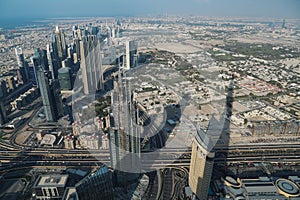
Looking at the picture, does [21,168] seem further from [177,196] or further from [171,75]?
[171,75]

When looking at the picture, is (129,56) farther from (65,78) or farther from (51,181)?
(51,181)

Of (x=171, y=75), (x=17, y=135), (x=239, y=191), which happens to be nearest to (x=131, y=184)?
(x=239, y=191)

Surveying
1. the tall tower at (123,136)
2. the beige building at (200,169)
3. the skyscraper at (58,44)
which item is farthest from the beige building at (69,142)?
the skyscraper at (58,44)

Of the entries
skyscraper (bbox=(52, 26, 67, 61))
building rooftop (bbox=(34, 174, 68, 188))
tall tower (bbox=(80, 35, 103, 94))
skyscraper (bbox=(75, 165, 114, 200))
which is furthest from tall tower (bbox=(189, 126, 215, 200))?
skyscraper (bbox=(52, 26, 67, 61))

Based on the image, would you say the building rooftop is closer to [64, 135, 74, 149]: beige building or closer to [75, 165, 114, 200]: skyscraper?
[75, 165, 114, 200]: skyscraper

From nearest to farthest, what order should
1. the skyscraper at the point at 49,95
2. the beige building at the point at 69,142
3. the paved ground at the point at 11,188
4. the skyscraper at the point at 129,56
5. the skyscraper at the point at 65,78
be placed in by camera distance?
the paved ground at the point at 11,188 → the beige building at the point at 69,142 → the skyscraper at the point at 49,95 → the skyscraper at the point at 65,78 → the skyscraper at the point at 129,56

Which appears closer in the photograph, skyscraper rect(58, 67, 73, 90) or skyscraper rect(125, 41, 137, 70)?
skyscraper rect(58, 67, 73, 90)

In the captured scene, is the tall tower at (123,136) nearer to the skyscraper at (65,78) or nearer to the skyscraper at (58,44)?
the skyscraper at (65,78)
